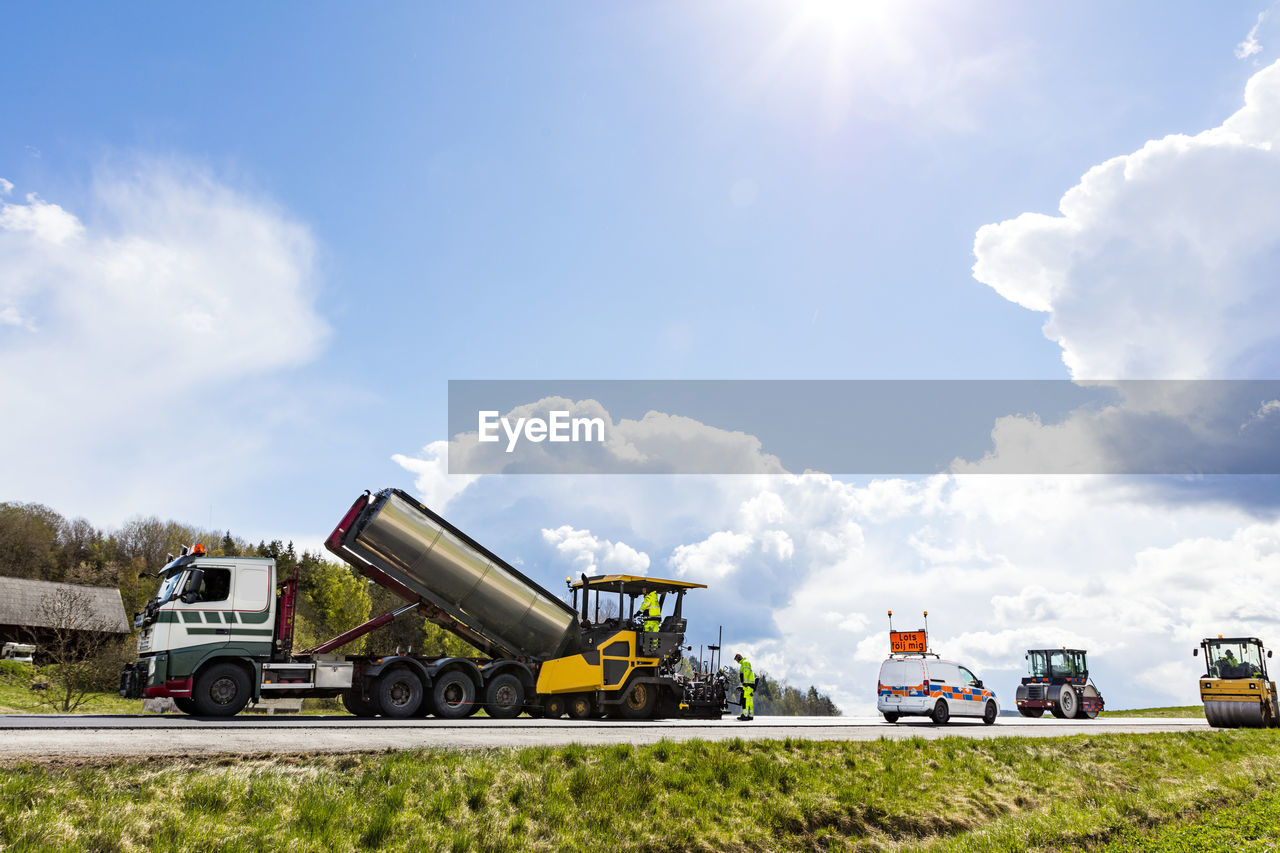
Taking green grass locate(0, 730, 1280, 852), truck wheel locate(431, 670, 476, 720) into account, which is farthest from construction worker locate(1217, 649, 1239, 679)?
truck wheel locate(431, 670, 476, 720)

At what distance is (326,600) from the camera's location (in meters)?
53.9

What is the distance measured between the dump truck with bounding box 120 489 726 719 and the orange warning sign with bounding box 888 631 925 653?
7.53 m

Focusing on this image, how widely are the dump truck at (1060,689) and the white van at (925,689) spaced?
27.5 feet

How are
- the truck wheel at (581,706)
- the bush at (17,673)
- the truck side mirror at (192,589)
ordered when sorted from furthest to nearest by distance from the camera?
the bush at (17,673), the truck wheel at (581,706), the truck side mirror at (192,589)

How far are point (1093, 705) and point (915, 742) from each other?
22.3 meters

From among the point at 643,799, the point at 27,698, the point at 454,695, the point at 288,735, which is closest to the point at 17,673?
the point at 27,698

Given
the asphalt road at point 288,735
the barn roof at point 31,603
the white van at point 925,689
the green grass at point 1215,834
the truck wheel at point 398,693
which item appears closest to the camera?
the asphalt road at point 288,735

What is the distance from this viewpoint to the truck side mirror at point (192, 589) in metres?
16.6

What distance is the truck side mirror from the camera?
655 inches

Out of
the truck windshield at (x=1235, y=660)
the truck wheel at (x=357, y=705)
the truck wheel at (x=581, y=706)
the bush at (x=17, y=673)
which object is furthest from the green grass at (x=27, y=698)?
the truck windshield at (x=1235, y=660)

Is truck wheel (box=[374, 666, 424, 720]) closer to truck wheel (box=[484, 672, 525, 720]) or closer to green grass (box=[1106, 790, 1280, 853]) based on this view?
truck wheel (box=[484, 672, 525, 720])

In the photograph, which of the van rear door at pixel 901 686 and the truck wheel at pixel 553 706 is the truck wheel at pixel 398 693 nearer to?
the truck wheel at pixel 553 706

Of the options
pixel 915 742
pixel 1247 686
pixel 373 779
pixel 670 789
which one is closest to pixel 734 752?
pixel 670 789

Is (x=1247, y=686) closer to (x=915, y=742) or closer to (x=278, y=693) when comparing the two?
(x=915, y=742)
